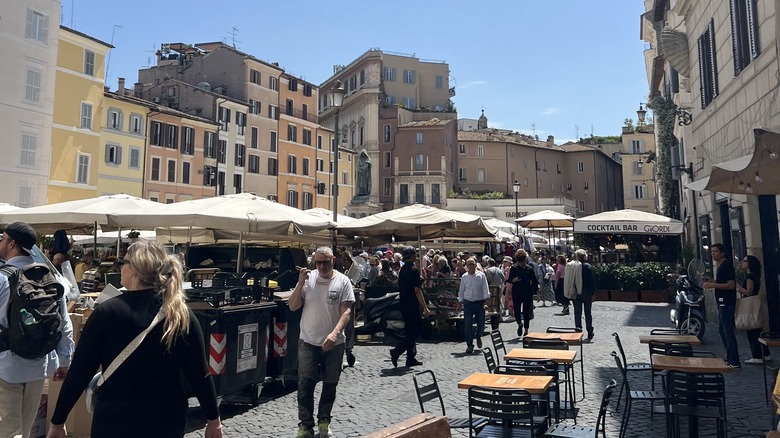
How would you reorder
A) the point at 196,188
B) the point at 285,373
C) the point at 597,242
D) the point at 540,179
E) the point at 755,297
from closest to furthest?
the point at 285,373, the point at 755,297, the point at 597,242, the point at 196,188, the point at 540,179

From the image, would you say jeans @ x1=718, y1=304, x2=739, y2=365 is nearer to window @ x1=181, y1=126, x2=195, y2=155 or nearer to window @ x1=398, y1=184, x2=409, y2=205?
window @ x1=181, y1=126, x2=195, y2=155

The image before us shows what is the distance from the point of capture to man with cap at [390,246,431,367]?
9344mm

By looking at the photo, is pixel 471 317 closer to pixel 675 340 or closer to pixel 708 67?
pixel 675 340

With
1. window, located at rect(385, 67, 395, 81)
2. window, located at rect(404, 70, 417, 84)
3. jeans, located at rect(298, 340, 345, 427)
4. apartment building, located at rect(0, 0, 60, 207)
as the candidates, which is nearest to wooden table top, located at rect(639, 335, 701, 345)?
jeans, located at rect(298, 340, 345, 427)

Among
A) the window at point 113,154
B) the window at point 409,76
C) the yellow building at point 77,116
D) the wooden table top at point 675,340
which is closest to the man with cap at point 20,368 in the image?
the wooden table top at point 675,340

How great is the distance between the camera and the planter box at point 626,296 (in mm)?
20422

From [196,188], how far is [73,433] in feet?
133

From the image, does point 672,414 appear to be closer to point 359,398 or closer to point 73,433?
point 359,398

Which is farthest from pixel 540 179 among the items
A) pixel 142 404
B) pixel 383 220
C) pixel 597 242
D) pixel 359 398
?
pixel 142 404

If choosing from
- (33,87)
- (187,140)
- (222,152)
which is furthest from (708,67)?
(222,152)

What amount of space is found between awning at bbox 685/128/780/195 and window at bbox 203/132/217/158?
40293mm

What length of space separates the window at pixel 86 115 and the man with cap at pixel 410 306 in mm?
31889

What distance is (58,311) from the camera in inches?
167

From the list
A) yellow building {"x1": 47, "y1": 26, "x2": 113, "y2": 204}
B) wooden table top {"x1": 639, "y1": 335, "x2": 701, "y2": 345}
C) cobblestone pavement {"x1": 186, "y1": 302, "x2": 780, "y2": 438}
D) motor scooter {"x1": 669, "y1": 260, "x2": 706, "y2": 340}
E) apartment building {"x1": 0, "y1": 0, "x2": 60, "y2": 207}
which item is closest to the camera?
cobblestone pavement {"x1": 186, "y1": 302, "x2": 780, "y2": 438}
